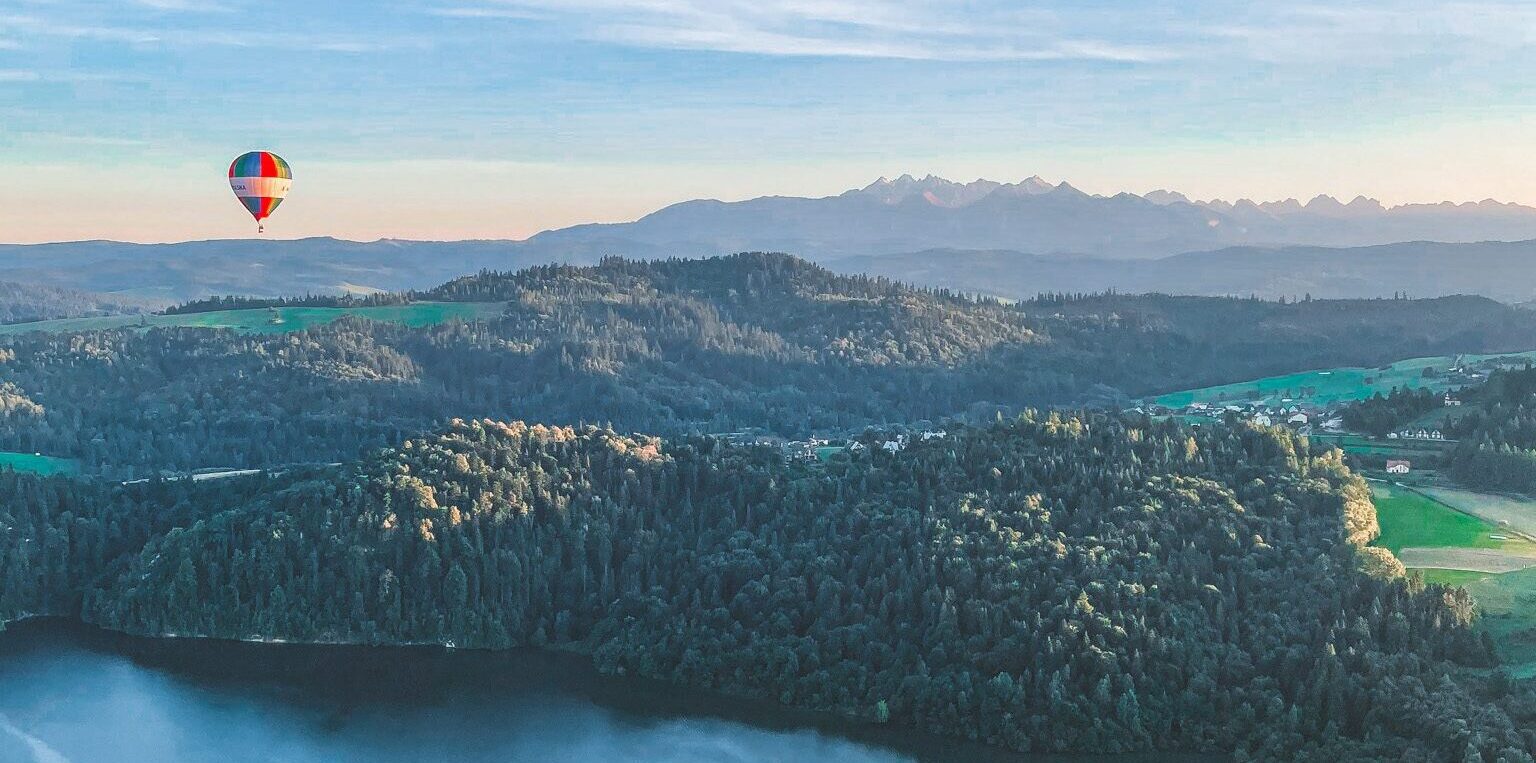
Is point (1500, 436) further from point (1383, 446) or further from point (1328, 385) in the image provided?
point (1328, 385)

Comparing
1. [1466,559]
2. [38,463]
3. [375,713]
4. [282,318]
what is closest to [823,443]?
[1466,559]

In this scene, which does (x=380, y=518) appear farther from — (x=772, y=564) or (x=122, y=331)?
(x=122, y=331)

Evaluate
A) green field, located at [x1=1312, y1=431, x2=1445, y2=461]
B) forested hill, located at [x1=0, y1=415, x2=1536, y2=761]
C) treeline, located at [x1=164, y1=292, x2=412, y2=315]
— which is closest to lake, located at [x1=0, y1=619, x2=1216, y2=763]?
forested hill, located at [x1=0, y1=415, x2=1536, y2=761]

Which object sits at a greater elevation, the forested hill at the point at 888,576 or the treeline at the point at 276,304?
the treeline at the point at 276,304

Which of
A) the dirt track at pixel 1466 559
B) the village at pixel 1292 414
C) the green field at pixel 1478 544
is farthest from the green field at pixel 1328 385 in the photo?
the dirt track at pixel 1466 559

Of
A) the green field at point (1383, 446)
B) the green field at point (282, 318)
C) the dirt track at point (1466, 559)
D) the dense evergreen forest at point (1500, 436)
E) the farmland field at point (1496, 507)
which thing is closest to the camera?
the dirt track at point (1466, 559)

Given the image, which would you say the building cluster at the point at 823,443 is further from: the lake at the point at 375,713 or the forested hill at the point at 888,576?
the lake at the point at 375,713

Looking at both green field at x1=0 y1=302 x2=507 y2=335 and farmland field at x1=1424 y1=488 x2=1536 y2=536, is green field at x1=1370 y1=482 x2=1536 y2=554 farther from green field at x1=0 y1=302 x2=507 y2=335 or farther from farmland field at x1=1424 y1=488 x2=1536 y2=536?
green field at x1=0 y1=302 x2=507 y2=335
